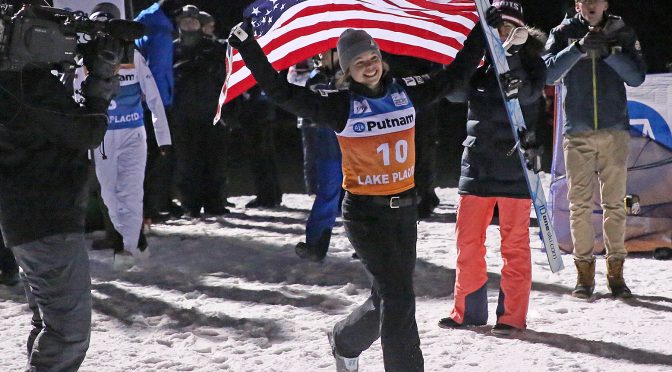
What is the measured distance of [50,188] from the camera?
3750 millimetres

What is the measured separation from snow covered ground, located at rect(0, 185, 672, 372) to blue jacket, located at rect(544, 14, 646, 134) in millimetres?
1138

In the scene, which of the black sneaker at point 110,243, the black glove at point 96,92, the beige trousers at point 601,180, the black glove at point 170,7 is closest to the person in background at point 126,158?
the black sneaker at point 110,243

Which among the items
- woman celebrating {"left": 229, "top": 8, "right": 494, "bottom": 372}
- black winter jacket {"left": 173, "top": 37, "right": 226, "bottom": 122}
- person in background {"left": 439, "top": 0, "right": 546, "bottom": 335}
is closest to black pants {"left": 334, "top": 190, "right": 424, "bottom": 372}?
woman celebrating {"left": 229, "top": 8, "right": 494, "bottom": 372}

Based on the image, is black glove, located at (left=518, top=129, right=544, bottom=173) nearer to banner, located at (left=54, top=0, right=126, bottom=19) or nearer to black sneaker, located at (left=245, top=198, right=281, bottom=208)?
banner, located at (left=54, top=0, right=126, bottom=19)

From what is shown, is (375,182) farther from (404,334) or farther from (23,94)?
(23,94)

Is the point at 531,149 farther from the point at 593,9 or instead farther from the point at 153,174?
the point at 153,174

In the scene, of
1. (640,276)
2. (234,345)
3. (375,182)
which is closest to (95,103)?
(375,182)

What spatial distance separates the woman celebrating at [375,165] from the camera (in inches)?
167

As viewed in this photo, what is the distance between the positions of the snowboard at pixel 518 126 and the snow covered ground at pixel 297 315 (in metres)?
0.52

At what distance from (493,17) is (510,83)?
1.21 ft

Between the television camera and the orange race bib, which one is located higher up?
the television camera

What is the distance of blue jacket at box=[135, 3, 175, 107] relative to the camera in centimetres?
854

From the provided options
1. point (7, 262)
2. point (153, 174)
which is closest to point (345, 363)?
point (7, 262)

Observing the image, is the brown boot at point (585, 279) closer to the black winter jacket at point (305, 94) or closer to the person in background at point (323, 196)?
the person in background at point (323, 196)
